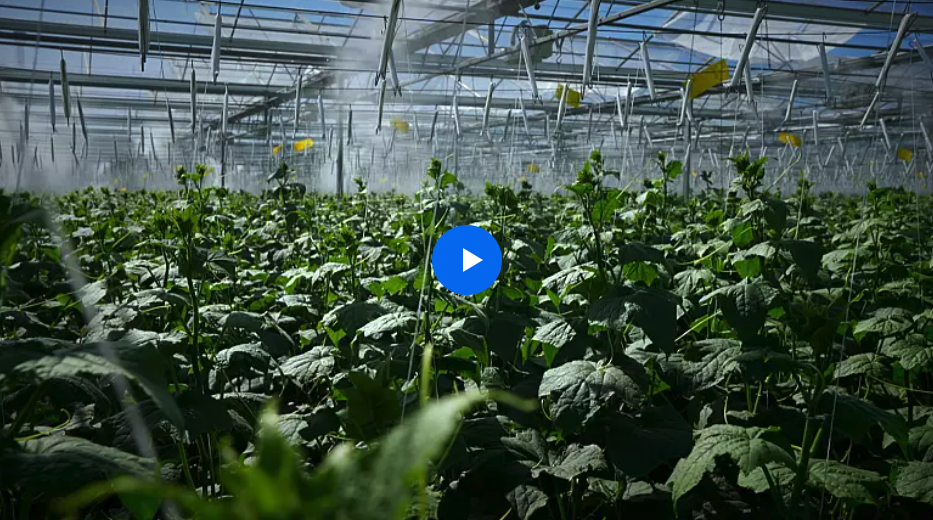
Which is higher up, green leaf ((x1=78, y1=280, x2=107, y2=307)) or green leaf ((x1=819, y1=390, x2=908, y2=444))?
green leaf ((x1=78, y1=280, x2=107, y2=307))

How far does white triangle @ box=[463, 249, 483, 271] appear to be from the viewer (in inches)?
51.3

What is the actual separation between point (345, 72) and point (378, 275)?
1179 centimetres

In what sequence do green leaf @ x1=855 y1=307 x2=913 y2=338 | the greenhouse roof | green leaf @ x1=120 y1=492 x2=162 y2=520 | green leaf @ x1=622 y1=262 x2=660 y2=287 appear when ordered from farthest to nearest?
the greenhouse roof → green leaf @ x1=855 y1=307 x2=913 y2=338 → green leaf @ x1=622 y1=262 x2=660 y2=287 → green leaf @ x1=120 y1=492 x2=162 y2=520

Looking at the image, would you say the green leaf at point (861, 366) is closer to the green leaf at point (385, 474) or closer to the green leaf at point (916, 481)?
the green leaf at point (916, 481)

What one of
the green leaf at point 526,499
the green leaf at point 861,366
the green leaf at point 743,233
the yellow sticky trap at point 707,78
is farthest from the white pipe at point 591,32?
the yellow sticky trap at point 707,78

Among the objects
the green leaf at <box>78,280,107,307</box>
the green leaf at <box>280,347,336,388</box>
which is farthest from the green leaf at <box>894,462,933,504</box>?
the green leaf at <box>78,280,107,307</box>

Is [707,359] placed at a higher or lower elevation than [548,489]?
higher

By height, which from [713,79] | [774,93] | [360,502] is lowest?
[360,502]

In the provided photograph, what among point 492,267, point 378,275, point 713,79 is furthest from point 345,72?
Answer: point 492,267

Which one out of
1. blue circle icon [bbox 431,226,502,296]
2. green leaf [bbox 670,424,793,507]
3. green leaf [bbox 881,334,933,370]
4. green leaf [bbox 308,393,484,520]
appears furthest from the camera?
green leaf [bbox 881,334,933,370]

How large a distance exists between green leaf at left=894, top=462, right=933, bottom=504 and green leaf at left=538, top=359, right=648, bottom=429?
91cm

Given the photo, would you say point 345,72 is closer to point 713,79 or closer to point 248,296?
point 713,79

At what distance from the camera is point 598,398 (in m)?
1.74

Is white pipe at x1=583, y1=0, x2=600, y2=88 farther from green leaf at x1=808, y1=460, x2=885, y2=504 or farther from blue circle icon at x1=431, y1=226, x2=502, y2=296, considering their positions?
blue circle icon at x1=431, y1=226, x2=502, y2=296
